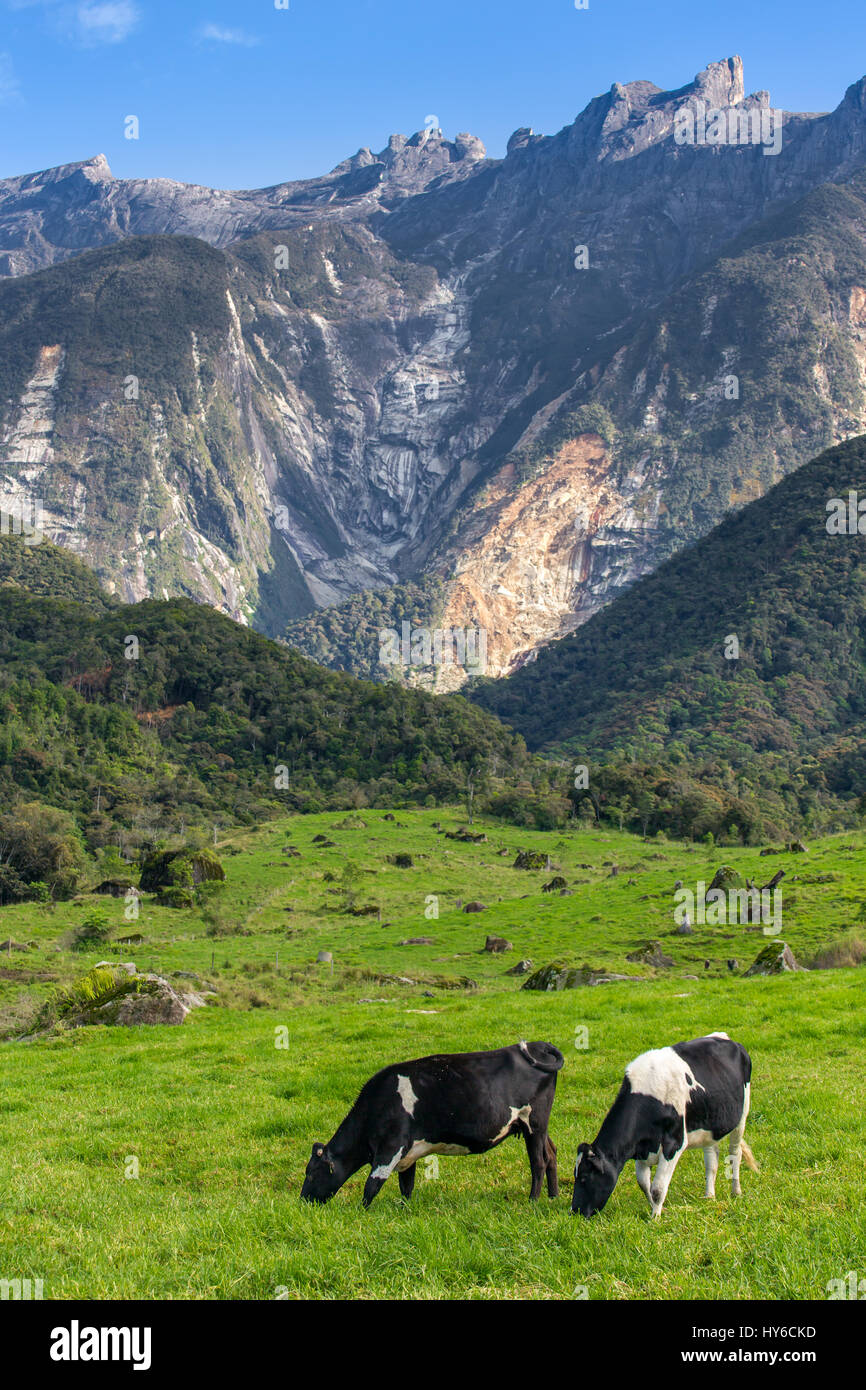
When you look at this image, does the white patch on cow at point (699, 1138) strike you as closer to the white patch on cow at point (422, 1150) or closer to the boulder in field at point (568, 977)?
the white patch on cow at point (422, 1150)

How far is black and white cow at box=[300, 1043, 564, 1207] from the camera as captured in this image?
9328mm

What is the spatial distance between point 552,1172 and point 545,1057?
40.2 inches

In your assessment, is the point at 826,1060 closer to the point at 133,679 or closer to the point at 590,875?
the point at 590,875

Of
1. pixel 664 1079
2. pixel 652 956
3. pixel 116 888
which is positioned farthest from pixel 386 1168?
pixel 116 888

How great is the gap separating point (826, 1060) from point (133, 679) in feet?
321

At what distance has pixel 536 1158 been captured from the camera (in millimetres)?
9484

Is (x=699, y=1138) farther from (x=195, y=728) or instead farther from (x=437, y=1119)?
(x=195, y=728)

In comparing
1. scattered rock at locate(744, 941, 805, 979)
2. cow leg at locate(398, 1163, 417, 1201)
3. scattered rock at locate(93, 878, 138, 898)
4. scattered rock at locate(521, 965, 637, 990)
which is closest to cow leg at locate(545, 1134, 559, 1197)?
cow leg at locate(398, 1163, 417, 1201)

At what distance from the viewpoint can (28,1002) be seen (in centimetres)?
2720

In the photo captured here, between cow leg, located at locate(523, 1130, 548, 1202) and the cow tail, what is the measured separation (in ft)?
1.93

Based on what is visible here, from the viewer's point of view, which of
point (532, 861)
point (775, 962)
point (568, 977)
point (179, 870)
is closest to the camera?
point (775, 962)

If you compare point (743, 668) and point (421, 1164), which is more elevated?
point (743, 668)

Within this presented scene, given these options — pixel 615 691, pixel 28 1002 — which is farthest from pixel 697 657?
pixel 28 1002
